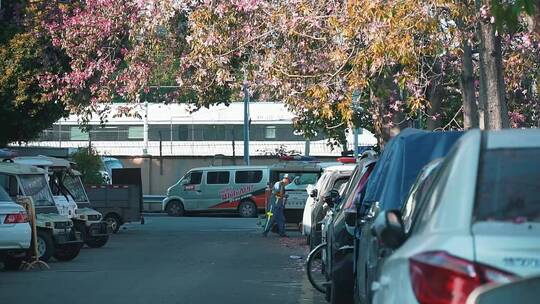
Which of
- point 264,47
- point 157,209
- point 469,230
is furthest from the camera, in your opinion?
point 157,209

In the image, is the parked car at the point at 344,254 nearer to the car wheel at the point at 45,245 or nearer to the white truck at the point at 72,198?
the car wheel at the point at 45,245

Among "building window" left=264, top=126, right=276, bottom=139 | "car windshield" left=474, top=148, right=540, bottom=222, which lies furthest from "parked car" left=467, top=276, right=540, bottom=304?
"building window" left=264, top=126, right=276, bottom=139

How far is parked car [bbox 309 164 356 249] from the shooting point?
64.2 feet

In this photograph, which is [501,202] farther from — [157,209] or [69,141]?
[69,141]

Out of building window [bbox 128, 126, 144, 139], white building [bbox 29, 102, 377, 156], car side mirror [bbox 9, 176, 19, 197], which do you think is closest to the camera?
car side mirror [bbox 9, 176, 19, 197]

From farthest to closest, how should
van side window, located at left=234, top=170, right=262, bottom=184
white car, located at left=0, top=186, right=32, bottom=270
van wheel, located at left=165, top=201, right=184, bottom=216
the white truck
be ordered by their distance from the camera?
van wheel, located at left=165, top=201, right=184, bottom=216
van side window, located at left=234, top=170, right=262, bottom=184
the white truck
white car, located at left=0, top=186, right=32, bottom=270

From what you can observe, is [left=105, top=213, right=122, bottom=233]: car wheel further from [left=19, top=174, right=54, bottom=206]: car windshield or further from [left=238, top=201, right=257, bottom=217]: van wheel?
[left=238, top=201, right=257, bottom=217]: van wheel

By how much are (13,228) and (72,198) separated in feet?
20.1

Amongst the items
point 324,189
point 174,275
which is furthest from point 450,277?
point 324,189

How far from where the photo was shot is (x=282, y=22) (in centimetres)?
1850

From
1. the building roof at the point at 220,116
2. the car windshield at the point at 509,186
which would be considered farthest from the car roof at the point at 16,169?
the building roof at the point at 220,116

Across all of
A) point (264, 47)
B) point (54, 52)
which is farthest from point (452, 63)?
point (54, 52)

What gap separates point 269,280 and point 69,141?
44.3 meters

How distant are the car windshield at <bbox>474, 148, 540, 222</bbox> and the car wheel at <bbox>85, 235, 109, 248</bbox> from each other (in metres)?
20.0
